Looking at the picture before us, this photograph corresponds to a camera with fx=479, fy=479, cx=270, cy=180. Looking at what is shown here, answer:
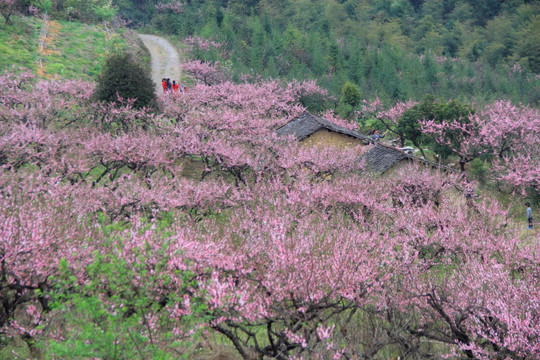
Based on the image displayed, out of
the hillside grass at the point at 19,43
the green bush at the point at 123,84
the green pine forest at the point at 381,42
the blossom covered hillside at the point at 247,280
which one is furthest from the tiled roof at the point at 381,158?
the hillside grass at the point at 19,43

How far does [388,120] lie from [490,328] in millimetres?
41483

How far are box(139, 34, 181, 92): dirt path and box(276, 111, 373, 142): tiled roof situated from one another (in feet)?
55.4

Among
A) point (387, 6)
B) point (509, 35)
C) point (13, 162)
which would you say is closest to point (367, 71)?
point (509, 35)

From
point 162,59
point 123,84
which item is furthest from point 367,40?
point 123,84

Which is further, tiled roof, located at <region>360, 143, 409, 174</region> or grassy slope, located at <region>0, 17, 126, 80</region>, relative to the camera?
grassy slope, located at <region>0, 17, 126, 80</region>

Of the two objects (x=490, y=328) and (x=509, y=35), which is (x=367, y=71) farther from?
(x=490, y=328)

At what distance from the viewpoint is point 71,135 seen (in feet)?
74.6

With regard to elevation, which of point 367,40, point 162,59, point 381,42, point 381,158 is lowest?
point 367,40

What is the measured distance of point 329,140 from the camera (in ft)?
103

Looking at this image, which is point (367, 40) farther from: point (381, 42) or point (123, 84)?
point (123, 84)

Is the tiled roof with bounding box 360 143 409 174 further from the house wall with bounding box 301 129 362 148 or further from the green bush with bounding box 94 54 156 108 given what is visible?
the green bush with bounding box 94 54 156 108

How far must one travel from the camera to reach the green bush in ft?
95.8

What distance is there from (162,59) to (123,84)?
28.0 metres

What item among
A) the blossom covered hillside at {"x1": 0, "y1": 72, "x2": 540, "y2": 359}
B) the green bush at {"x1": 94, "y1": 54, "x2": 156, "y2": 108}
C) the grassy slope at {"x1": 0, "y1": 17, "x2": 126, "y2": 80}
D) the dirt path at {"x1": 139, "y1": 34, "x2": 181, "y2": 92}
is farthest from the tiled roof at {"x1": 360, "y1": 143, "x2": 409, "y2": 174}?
the grassy slope at {"x1": 0, "y1": 17, "x2": 126, "y2": 80}
